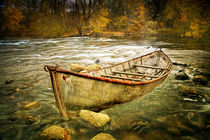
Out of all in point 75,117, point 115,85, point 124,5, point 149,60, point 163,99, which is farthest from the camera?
point 124,5

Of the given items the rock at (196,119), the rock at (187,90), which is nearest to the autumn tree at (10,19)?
the rock at (187,90)

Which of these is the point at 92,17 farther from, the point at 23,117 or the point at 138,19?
the point at 23,117

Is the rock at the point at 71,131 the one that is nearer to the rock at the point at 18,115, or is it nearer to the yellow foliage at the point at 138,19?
the rock at the point at 18,115

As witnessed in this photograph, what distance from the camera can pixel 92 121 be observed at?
311cm

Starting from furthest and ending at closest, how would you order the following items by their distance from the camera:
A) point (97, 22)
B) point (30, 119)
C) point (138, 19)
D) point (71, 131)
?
point (138, 19) → point (97, 22) → point (30, 119) → point (71, 131)

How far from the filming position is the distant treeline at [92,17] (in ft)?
92.8

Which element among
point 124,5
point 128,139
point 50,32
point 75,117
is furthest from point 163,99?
point 124,5

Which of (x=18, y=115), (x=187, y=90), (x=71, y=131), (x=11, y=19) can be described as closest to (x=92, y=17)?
(x=11, y=19)

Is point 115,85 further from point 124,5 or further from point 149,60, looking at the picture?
point 124,5

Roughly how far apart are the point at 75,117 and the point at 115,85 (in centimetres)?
138

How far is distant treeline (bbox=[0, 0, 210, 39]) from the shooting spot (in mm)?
28281

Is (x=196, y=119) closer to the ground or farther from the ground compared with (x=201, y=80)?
closer to the ground

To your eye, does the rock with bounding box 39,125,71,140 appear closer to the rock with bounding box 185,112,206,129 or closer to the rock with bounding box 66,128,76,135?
the rock with bounding box 66,128,76,135

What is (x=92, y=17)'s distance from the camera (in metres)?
29.8
